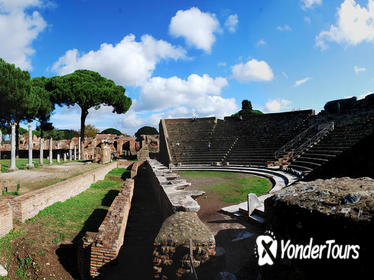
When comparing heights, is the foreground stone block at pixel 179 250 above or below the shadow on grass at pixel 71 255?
above

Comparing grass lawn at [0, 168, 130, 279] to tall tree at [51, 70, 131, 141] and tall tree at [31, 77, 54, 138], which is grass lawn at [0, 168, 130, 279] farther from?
tall tree at [51, 70, 131, 141]

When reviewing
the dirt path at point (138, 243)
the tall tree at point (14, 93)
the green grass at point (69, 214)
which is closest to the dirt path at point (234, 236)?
the dirt path at point (138, 243)

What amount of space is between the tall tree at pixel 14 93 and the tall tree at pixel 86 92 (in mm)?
7117

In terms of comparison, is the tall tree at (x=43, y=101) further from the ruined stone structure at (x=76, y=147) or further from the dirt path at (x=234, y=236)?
the dirt path at (x=234, y=236)

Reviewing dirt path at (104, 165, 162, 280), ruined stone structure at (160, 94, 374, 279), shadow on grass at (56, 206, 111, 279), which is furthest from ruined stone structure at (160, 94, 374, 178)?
shadow on grass at (56, 206, 111, 279)

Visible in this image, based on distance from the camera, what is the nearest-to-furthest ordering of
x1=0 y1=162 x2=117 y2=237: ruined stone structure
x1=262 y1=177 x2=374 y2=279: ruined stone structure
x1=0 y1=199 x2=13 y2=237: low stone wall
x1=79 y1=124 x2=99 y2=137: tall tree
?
x1=262 y1=177 x2=374 y2=279: ruined stone structure, x1=0 y1=199 x2=13 y2=237: low stone wall, x1=0 y1=162 x2=117 y2=237: ruined stone structure, x1=79 y1=124 x2=99 y2=137: tall tree

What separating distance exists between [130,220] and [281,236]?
6872 millimetres

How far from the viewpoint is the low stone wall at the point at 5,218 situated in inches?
213

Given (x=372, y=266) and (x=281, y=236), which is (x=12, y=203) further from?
(x=372, y=266)

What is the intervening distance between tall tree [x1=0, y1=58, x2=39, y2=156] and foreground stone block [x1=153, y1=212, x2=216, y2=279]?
823 inches

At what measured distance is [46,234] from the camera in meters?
5.71

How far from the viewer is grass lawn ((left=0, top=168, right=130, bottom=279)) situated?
454 centimetres

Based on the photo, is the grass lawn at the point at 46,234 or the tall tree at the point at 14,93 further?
the tall tree at the point at 14,93

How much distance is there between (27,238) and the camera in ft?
17.7
